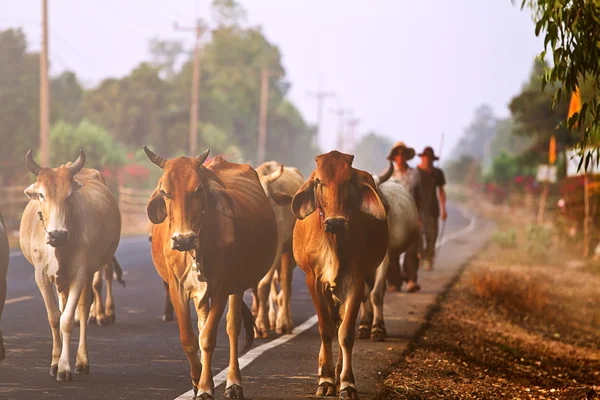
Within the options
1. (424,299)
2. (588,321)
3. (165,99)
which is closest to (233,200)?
(424,299)

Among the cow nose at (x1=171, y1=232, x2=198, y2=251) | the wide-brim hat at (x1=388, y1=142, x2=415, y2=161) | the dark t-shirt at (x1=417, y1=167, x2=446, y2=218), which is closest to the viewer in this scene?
the cow nose at (x1=171, y1=232, x2=198, y2=251)

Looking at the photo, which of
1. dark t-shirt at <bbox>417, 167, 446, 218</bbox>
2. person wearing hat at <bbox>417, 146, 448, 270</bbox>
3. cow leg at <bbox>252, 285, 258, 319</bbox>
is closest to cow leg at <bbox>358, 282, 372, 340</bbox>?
cow leg at <bbox>252, 285, 258, 319</bbox>

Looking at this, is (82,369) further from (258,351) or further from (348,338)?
(348,338)

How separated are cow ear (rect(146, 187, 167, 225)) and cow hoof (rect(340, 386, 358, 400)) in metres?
1.92

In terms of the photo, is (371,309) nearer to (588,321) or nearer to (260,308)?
(260,308)

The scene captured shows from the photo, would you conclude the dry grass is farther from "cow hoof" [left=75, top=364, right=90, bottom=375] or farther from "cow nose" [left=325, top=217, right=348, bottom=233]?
"cow nose" [left=325, top=217, right=348, bottom=233]

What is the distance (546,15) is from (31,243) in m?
4.84

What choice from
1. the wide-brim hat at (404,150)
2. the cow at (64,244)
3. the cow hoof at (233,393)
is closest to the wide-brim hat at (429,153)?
the wide-brim hat at (404,150)

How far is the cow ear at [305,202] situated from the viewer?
9445 millimetres

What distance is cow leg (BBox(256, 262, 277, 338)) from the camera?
492 inches

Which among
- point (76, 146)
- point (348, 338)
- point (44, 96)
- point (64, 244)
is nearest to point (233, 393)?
point (348, 338)

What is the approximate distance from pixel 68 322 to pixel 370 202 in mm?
2765

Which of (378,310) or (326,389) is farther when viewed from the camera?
(378,310)

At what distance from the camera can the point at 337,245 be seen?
9.29 metres
